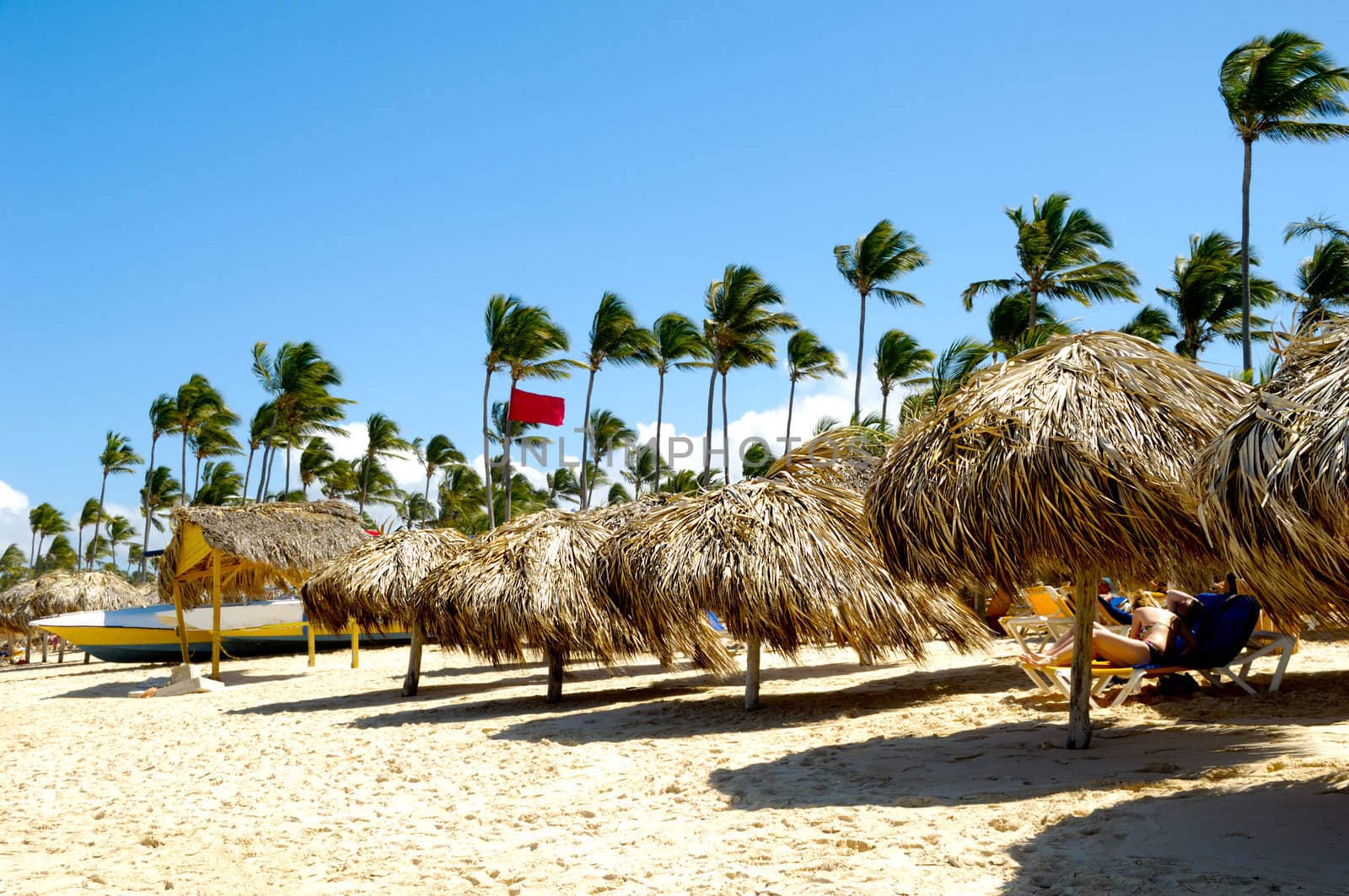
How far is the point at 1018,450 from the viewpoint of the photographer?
5605 mm

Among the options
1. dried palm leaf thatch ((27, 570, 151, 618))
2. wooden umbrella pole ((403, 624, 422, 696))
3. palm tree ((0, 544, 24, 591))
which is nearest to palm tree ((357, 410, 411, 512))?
dried palm leaf thatch ((27, 570, 151, 618))

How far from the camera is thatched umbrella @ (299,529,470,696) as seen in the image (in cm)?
1344

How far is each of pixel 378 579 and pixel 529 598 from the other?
3.59m

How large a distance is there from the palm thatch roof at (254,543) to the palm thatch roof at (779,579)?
961cm

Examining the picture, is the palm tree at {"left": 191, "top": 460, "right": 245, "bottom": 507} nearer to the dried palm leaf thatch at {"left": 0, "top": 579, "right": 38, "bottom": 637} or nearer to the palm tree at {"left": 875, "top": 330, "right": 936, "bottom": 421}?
the dried palm leaf thatch at {"left": 0, "top": 579, "right": 38, "bottom": 637}

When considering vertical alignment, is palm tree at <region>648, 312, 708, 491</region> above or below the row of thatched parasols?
above

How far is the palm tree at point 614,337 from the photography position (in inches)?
1264

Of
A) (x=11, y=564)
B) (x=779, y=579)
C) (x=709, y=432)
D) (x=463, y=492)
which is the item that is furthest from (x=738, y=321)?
(x=11, y=564)

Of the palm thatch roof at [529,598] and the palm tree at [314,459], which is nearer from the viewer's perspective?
the palm thatch roof at [529,598]

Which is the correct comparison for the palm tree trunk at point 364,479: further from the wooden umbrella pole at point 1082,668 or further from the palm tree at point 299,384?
the wooden umbrella pole at point 1082,668

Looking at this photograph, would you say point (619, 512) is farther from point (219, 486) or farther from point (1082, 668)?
point (219, 486)

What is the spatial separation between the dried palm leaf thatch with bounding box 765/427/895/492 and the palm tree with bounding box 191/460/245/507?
45282mm

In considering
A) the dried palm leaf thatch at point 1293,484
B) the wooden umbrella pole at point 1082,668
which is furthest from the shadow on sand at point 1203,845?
the wooden umbrella pole at point 1082,668

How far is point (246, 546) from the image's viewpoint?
1641 centimetres
